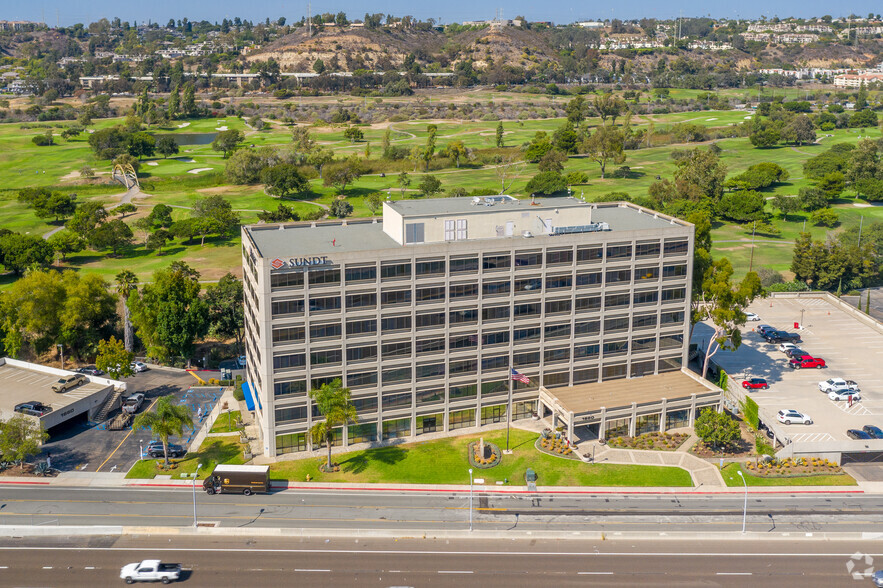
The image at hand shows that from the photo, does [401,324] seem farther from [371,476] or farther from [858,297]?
[858,297]

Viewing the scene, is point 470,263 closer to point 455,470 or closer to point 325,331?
point 325,331

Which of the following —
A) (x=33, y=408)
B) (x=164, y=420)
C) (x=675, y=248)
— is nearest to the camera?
(x=164, y=420)

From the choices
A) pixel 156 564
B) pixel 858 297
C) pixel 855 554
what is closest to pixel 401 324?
pixel 156 564

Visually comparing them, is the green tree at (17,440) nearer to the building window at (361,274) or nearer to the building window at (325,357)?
the building window at (325,357)

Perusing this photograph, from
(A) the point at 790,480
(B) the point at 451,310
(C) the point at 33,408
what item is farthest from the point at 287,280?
(A) the point at 790,480

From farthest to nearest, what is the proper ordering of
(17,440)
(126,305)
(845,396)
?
(126,305) → (845,396) → (17,440)

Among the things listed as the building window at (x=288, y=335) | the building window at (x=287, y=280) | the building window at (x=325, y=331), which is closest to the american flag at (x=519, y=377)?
the building window at (x=325, y=331)
